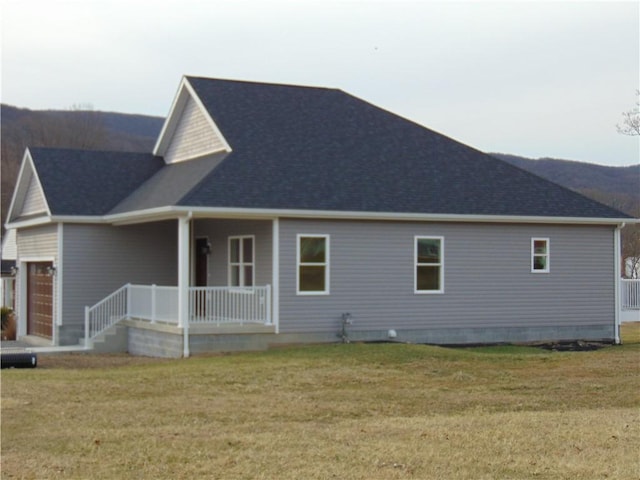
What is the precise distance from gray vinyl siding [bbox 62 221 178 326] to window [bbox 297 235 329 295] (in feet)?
18.8

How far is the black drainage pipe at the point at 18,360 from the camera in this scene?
20392 millimetres

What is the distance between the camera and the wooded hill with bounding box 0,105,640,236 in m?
68.0

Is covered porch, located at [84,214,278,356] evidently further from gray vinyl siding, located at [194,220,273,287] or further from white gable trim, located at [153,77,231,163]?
white gable trim, located at [153,77,231,163]

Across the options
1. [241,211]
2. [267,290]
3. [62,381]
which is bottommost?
[62,381]

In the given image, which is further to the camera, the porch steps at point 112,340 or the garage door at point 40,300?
the garage door at point 40,300

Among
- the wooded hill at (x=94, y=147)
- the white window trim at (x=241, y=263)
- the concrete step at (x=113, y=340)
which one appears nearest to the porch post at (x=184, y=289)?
the white window trim at (x=241, y=263)

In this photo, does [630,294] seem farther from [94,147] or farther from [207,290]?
[94,147]

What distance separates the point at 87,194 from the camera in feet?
90.7

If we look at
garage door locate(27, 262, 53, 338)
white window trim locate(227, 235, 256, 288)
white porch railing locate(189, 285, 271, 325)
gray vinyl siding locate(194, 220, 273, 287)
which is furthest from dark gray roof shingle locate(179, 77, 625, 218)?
garage door locate(27, 262, 53, 338)

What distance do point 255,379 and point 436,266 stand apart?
865 centimetres

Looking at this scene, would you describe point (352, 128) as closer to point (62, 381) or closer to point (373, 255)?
point (373, 255)

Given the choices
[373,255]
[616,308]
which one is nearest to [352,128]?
[373,255]

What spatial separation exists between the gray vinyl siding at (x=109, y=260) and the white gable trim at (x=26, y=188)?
134cm

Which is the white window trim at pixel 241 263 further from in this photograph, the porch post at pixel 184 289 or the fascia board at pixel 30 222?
the fascia board at pixel 30 222
